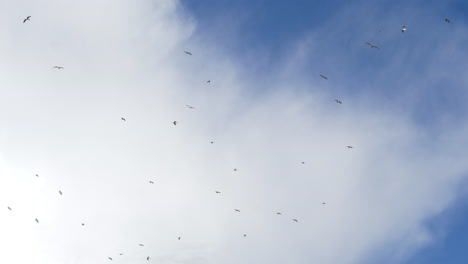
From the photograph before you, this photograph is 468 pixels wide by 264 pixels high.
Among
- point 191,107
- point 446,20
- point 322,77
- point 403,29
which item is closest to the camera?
point 446,20

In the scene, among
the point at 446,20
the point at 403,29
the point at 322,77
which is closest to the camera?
the point at 446,20

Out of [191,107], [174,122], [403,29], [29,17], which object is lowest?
[174,122]

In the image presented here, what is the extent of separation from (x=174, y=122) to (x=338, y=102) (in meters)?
23.2

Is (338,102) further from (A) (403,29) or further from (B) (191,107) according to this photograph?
(B) (191,107)

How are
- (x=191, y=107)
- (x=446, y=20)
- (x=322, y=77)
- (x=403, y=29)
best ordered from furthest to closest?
1. (x=191, y=107)
2. (x=322, y=77)
3. (x=403, y=29)
4. (x=446, y=20)

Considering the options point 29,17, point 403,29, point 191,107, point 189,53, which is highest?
point 403,29

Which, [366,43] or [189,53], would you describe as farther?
[189,53]

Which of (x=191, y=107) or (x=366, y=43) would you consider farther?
(x=191, y=107)

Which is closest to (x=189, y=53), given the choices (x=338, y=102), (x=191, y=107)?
(x=191, y=107)

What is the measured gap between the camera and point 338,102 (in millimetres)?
61500

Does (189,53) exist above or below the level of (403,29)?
below

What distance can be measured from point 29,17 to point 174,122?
Answer: 23.5 m

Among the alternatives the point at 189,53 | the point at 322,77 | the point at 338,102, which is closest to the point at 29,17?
the point at 189,53

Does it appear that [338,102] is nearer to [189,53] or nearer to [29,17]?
[189,53]
